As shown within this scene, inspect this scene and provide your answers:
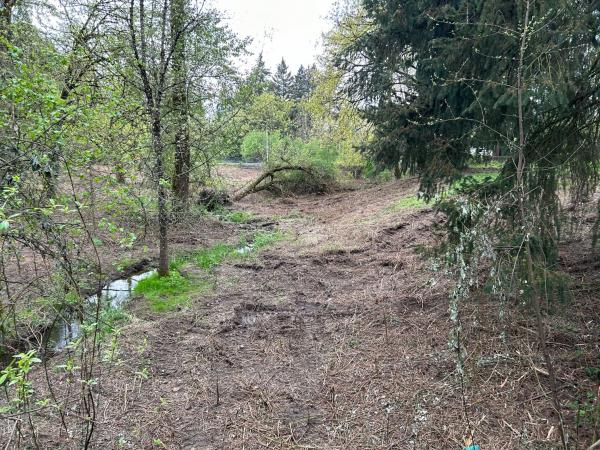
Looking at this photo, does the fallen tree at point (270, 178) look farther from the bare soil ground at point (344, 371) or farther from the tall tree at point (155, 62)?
the bare soil ground at point (344, 371)

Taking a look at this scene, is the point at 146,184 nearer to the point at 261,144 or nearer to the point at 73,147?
the point at 73,147

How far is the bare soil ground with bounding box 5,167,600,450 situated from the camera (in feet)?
10.3

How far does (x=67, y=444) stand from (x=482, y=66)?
4981 millimetres

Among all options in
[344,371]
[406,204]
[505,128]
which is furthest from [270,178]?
[344,371]

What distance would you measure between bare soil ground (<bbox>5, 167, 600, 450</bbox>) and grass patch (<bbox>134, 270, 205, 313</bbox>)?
34 cm

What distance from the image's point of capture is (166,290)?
22.2ft

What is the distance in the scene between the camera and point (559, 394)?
10.4 ft

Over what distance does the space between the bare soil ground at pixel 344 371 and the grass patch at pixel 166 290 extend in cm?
34

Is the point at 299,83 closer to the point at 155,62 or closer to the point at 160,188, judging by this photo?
the point at 155,62

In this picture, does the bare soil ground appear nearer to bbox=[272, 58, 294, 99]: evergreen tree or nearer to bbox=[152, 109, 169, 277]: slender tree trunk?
bbox=[152, 109, 169, 277]: slender tree trunk

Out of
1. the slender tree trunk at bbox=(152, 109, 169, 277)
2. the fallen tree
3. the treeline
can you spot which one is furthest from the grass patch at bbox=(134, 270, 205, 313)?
the fallen tree

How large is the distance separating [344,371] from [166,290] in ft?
12.5

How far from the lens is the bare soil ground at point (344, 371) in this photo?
10.3 feet

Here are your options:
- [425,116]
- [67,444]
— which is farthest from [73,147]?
[425,116]
